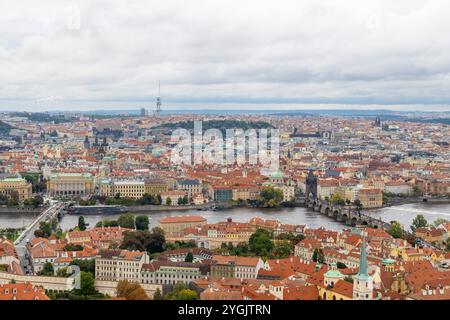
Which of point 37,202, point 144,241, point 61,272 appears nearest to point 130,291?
point 61,272

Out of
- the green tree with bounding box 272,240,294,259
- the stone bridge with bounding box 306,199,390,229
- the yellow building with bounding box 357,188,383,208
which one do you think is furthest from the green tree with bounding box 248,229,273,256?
the yellow building with bounding box 357,188,383,208

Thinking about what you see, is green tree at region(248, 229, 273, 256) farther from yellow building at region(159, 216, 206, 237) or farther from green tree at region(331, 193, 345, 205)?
green tree at region(331, 193, 345, 205)

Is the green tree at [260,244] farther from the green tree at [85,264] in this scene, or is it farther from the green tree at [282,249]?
the green tree at [85,264]

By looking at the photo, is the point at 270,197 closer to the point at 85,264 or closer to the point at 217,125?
the point at 85,264

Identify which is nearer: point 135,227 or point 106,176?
point 135,227
